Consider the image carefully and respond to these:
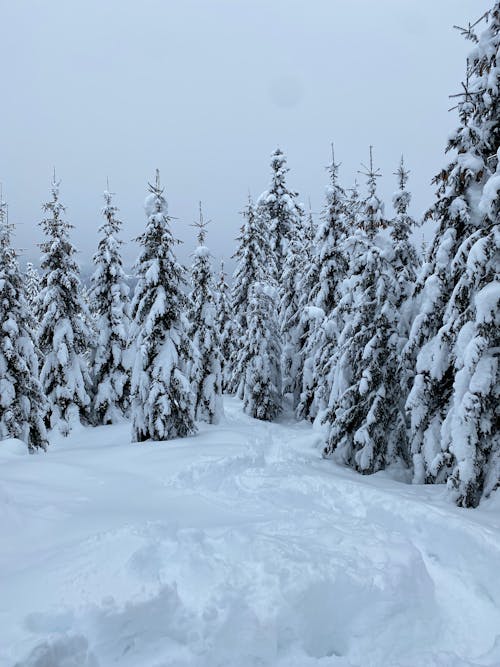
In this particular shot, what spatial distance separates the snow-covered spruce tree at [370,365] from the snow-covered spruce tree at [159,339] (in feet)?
19.7

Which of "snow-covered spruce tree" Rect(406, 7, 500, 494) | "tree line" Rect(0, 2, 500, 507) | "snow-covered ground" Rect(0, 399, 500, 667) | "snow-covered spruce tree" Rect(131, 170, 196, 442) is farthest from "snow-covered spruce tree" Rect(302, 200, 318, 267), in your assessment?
"snow-covered ground" Rect(0, 399, 500, 667)

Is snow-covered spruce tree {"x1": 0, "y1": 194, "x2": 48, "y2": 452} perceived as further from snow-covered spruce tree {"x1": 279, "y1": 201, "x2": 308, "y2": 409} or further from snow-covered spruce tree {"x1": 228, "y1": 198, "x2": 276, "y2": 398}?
snow-covered spruce tree {"x1": 279, "y1": 201, "x2": 308, "y2": 409}

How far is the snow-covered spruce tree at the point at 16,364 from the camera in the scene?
1698cm

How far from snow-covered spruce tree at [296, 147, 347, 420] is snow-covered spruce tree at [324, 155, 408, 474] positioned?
18.9ft

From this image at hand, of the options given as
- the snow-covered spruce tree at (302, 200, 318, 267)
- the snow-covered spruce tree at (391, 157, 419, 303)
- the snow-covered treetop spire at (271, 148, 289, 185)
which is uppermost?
the snow-covered treetop spire at (271, 148, 289, 185)

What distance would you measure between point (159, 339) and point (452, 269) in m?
11.0

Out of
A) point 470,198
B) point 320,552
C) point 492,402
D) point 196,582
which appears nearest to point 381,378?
point 492,402

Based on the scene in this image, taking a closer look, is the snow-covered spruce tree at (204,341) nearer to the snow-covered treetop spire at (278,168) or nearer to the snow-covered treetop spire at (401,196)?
the snow-covered treetop spire at (401,196)

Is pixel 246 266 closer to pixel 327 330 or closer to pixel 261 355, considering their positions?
pixel 261 355

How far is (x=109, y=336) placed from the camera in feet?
82.6

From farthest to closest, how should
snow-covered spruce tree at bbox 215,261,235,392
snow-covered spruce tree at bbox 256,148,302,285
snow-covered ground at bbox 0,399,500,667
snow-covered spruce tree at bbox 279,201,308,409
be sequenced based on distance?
snow-covered spruce tree at bbox 256,148,302,285, snow-covered spruce tree at bbox 215,261,235,392, snow-covered spruce tree at bbox 279,201,308,409, snow-covered ground at bbox 0,399,500,667

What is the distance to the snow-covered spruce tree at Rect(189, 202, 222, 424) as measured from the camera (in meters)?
22.7

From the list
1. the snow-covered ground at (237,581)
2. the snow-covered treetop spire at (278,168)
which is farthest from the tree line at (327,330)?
the snow-covered treetop spire at (278,168)

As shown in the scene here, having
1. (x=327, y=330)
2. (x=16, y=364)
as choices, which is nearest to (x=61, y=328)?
(x=16, y=364)
